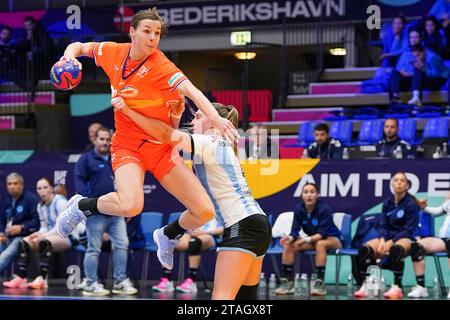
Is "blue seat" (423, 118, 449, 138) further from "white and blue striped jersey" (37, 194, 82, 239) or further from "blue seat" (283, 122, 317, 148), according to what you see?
"white and blue striped jersey" (37, 194, 82, 239)

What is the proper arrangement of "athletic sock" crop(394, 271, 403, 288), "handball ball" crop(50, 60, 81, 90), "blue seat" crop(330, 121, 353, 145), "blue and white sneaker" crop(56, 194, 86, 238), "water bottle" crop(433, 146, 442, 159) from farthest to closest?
"blue seat" crop(330, 121, 353, 145) < "water bottle" crop(433, 146, 442, 159) < "athletic sock" crop(394, 271, 403, 288) < "blue and white sneaker" crop(56, 194, 86, 238) < "handball ball" crop(50, 60, 81, 90)

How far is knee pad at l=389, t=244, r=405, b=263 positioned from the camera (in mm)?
12102

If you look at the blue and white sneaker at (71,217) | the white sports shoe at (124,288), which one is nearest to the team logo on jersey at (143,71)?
the blue and white sneaker at (71,217)

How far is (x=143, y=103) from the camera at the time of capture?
7867mm

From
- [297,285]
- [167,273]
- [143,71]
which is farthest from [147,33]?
[167,273]

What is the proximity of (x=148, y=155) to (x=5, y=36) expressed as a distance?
15.1m

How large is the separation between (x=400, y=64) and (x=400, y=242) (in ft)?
20.3

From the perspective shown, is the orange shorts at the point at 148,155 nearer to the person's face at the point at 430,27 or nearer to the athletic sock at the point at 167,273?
the athletic sock at the point at 167,273

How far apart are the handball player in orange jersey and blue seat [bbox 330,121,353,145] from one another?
8.79 meters

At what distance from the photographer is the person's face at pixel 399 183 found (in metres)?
12.4

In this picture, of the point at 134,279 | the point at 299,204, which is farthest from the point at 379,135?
the point at 134,279

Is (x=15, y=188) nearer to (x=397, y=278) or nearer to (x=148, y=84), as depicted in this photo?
(x=397, y=278)

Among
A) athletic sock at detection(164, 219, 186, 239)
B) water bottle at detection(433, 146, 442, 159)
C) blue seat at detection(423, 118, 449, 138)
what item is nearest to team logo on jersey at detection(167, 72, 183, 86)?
athletic sock at detection(164, 219, 186, 239)

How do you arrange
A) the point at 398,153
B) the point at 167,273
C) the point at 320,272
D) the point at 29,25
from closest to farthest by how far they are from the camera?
1. the point at 320,272
2. the point at 167,273
3. the point at 398,153
4. the point at 29,25
